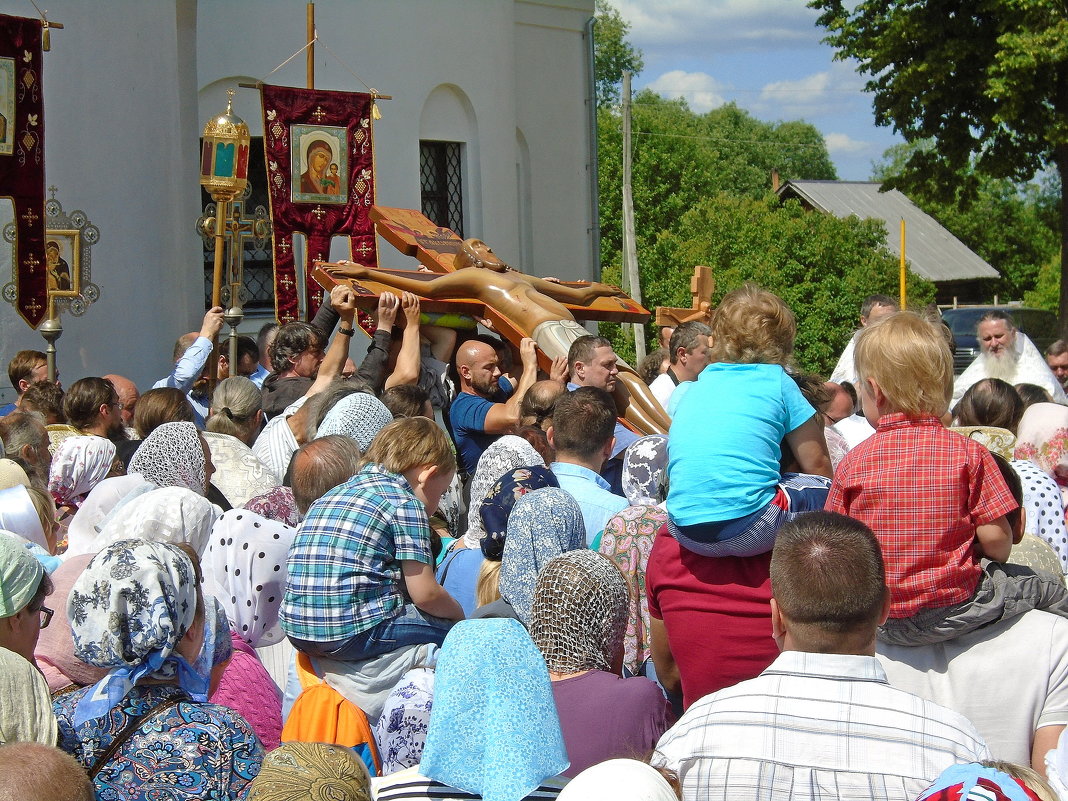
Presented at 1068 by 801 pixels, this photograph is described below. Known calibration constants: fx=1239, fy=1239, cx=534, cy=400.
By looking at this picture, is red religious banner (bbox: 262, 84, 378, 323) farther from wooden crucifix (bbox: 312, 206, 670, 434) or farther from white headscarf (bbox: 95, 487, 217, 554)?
white headscarf (bbox: 95, 487, 217, 554)

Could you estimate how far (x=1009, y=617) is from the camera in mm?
3066

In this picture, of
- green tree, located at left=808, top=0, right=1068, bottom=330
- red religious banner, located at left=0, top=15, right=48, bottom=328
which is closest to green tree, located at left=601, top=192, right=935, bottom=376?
green tree, located at left=808, top=0, right=1068, bottom=330

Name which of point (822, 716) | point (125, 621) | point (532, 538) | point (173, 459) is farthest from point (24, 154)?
point (822, 716)

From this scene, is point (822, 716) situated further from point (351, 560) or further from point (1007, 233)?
point (1007, 233)

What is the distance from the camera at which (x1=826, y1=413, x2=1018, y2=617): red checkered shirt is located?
121 inches

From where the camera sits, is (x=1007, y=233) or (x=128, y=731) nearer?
(x=128, y=731)

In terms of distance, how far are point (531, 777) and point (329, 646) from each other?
1180 mm

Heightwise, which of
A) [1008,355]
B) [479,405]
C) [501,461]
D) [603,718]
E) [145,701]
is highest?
[1008,355]

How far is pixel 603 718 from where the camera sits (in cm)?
301

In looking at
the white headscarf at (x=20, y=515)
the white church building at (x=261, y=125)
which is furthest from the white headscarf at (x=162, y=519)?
the white church building at (x=261, y=125)

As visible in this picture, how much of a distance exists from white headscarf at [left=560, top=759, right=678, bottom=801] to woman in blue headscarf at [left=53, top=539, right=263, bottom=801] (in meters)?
1.00

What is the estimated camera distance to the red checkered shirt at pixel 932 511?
121 inches

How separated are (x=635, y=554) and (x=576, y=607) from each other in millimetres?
912

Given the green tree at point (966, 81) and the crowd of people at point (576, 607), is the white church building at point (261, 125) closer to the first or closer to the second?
the green tree at point (966, 81)
